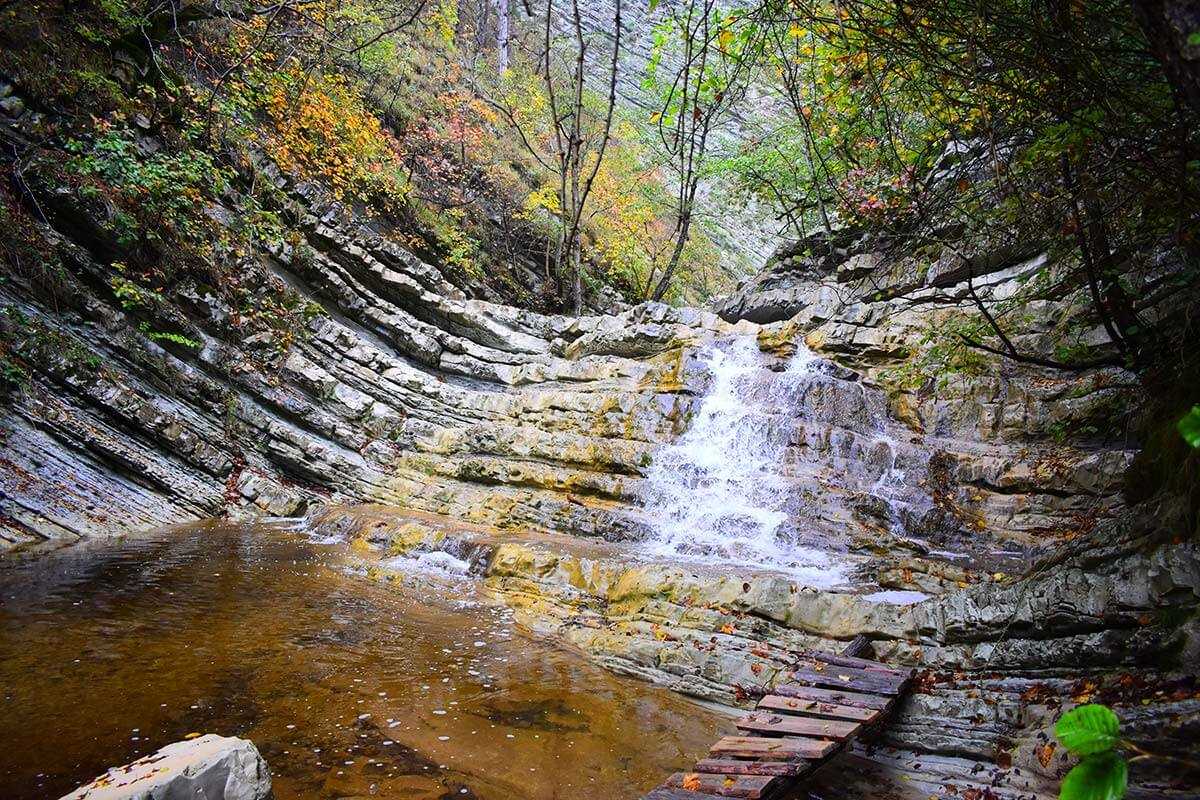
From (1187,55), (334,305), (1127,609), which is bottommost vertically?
(1127,609)

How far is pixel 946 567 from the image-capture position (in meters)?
7.46

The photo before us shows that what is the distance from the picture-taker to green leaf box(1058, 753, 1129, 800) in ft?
4.08

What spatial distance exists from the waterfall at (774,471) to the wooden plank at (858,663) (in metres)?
2.43

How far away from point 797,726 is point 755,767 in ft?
2.21

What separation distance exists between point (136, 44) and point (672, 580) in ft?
46.2

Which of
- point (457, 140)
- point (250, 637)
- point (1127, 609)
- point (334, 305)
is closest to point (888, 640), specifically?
point (1127, 609)

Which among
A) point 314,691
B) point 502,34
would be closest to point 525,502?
point 314,691

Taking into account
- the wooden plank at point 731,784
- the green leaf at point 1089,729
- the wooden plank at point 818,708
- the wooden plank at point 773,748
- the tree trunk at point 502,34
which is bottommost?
the wooden plank at point 731,784

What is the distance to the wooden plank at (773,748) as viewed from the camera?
145 inches

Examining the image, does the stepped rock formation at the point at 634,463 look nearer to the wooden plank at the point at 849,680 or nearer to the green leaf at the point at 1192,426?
the wooden plank at the point at 849,680

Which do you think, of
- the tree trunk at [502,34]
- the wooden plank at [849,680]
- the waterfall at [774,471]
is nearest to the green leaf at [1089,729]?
the wooden plank at [849,680]

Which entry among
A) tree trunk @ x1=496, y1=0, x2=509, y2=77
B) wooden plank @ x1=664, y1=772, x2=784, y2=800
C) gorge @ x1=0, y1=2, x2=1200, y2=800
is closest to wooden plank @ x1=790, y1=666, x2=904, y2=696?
gorge @ x1=0, y1=2, x2=1200, y2=800

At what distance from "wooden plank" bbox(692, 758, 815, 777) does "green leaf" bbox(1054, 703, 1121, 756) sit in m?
2.52

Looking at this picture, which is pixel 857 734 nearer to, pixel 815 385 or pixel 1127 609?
pixel 1127 609
